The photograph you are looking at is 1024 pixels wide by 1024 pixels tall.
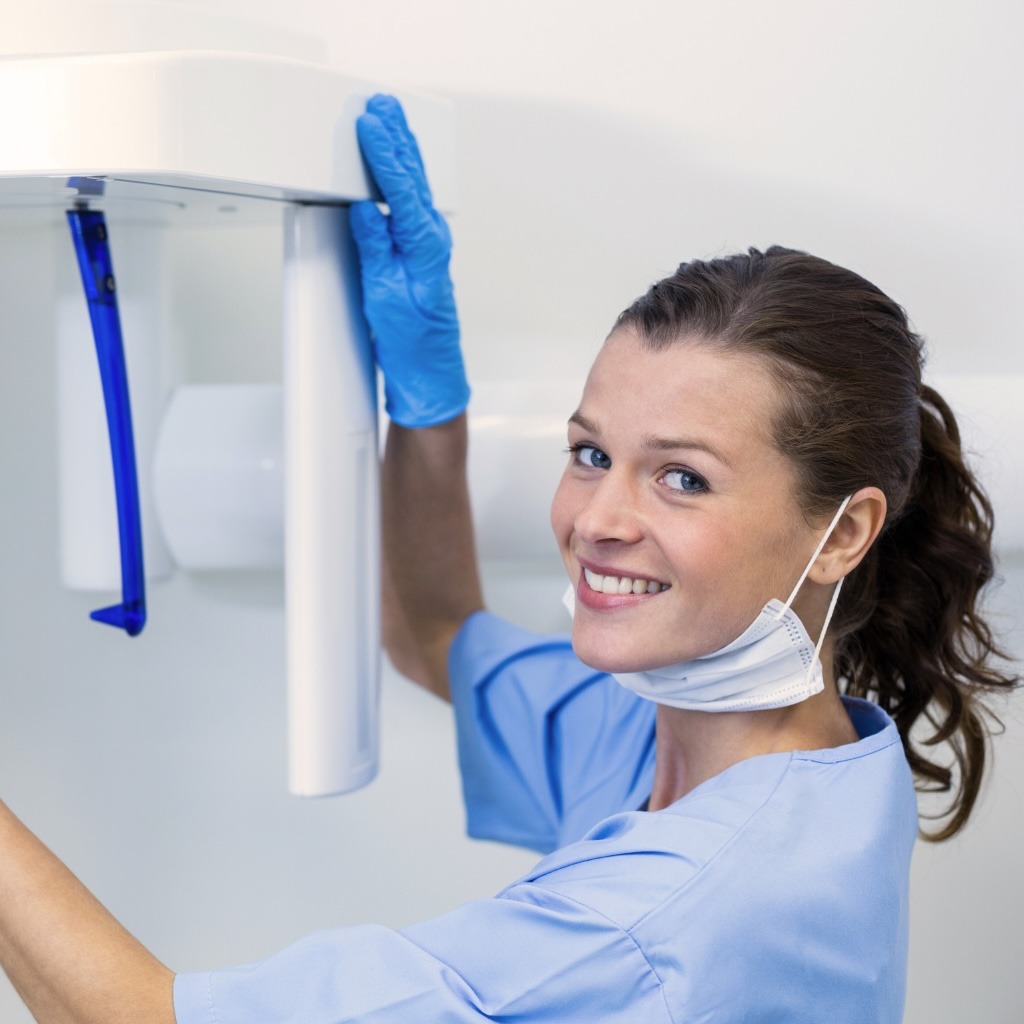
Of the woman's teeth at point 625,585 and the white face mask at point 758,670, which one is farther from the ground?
the woman's teeth at point 625,585

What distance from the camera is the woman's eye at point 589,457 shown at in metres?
0.93

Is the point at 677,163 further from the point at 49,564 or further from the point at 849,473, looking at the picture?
the point at 49,564

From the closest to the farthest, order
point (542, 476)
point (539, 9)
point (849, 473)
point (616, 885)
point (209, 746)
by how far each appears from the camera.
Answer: point (616, 885) < point (849, 473) < point (542, 476) < point (539, 9) < point (209, 746)

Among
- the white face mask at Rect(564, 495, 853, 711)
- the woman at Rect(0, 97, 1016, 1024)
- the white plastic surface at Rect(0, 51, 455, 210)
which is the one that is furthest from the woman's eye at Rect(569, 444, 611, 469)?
the white plastic surface at Rect(0, 51, 455, 210)

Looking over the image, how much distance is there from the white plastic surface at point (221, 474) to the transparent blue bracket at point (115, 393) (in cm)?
13

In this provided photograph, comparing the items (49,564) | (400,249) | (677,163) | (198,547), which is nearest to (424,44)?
(677,163)

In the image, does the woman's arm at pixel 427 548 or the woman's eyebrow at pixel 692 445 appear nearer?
the woman's eyebrow at pixel 692 445

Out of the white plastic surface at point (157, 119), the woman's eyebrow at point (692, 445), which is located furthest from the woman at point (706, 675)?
the white plastic surface at point (157, 119)

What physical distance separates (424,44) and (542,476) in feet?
1.51

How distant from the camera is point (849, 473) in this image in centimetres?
87

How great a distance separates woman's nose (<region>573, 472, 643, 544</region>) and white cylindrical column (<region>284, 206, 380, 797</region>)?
0.21 meters

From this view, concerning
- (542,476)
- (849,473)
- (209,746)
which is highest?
(849,473)

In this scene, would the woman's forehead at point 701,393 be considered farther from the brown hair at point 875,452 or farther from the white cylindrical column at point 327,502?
the white cylindrical column at point 327,502

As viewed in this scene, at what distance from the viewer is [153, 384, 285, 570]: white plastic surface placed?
3.87 ft
